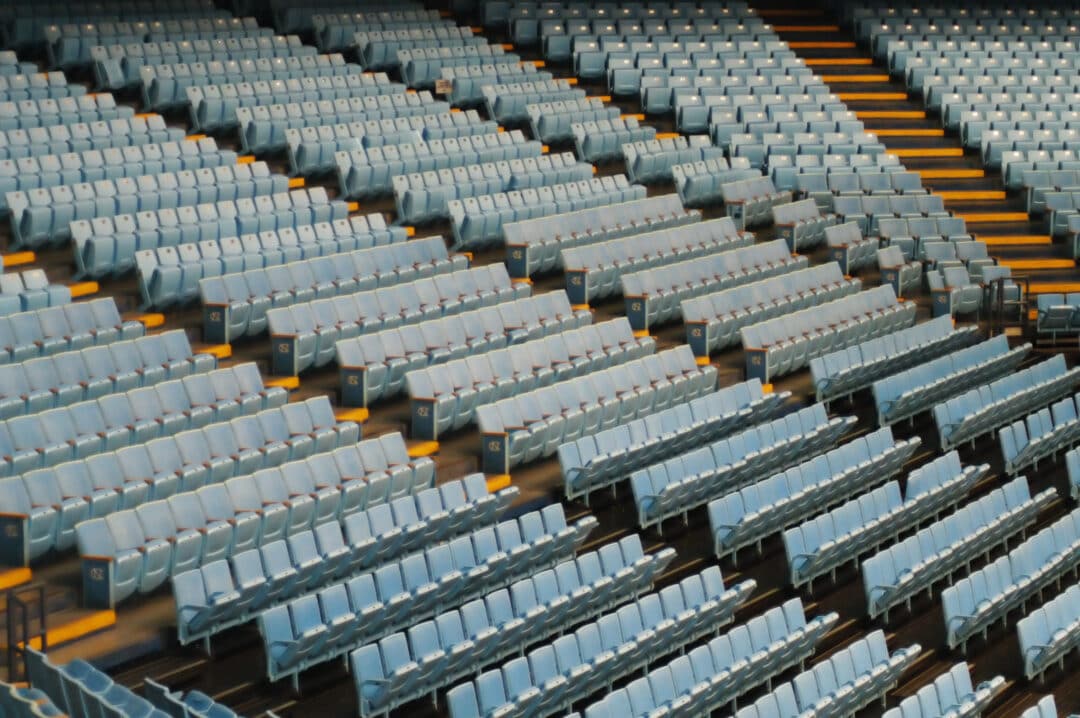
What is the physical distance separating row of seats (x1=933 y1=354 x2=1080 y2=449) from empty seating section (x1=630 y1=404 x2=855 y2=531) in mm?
467

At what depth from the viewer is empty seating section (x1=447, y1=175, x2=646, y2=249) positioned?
6605 mm

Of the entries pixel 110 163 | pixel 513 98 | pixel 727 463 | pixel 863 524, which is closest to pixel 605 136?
pixel 513 98

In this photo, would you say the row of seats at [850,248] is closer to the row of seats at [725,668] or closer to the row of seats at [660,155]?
the row of seats at [660,155]

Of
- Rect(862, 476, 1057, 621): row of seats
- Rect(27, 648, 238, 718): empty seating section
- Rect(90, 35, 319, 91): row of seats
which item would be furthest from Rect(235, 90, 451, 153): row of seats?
Rect(27, 648, 238, 718): empty seating section

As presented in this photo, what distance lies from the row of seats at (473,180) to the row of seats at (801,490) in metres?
2.17

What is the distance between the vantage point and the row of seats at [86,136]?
625 centimetres

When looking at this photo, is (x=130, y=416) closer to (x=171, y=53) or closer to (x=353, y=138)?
(x=353, y=138)

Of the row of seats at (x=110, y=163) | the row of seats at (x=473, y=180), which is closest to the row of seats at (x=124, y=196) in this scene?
the row of seats at (x=110, y=163)

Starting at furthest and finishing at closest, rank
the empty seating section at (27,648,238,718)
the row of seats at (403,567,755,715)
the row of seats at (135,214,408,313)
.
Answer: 1. the row of seats at (135,214,408,313)
2. the row of seats at (403,567,755,715)
3. the empty seating section at (27,648,238,718)

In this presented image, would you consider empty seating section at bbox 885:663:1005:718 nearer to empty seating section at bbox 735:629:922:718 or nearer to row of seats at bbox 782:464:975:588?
empty seating section at bbox 735:629:922:718

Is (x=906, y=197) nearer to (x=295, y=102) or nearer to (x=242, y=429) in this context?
(x=295, y=102)

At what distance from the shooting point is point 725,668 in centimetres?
410

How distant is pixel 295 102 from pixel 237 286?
6.92 feet

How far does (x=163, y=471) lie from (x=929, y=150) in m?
5.44
